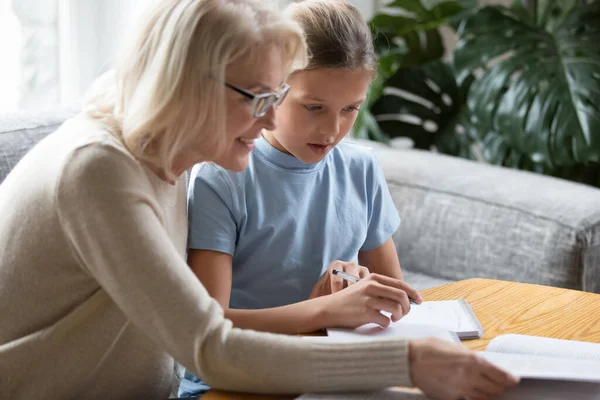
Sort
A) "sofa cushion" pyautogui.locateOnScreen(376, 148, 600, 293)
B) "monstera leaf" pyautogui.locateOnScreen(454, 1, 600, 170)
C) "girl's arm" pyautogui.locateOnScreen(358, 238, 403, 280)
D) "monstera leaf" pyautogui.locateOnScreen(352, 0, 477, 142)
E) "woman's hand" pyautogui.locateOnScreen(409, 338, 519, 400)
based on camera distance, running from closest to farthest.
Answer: "woman's hand" pyautogui.locateOnScreen(409, 338, 519, 400) → "girl's arm" pyautogui.locateOnScreen(358, 238, 403, 280) → "sofa cushion" pyautogui.locateOnScreen(376, 148, 600, 293) → "monstera leaf" pyautogui.locateOnScreen(454, 1, 600, 170) → "monstera leaf" pyautogui.locateOnScreen(352, 0, 477, 142)

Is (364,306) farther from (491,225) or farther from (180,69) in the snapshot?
(491,225)

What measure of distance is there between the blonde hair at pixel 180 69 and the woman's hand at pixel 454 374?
15.4 inches

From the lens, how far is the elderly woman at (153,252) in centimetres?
104

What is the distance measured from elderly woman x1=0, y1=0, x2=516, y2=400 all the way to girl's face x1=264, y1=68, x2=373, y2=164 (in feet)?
0.48

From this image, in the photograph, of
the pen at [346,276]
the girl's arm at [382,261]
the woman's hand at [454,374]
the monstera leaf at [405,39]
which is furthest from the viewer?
the monstera leaf at [405,39]

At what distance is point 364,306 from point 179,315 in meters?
0.32

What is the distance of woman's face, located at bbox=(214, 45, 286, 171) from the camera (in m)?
1.15

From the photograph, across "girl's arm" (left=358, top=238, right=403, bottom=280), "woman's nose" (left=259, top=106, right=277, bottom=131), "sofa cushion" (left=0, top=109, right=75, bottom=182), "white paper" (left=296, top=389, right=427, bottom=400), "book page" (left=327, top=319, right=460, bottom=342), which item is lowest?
"girl's arm" (left=358, top=238, right=403, bottom=280)

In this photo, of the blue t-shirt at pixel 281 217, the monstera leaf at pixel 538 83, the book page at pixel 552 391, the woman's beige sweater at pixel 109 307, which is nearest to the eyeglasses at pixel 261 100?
the woman's beige sweater at pixel 109 307

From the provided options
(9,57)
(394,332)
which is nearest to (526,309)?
(394,332)

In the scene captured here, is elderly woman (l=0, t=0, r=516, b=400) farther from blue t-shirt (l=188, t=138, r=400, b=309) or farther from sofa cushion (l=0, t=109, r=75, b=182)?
sofa cushion (l=0, t=109, r=75, b=182)

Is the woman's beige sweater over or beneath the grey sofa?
over

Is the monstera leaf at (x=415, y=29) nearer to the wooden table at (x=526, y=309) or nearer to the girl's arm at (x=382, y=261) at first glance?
the girl's arm at (x=382, y=261)

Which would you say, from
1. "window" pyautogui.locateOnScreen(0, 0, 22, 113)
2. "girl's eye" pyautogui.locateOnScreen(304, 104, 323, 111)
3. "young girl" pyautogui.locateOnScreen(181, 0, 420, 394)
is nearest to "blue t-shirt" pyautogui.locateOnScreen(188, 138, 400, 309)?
"young girl" pyautogui.locateOnScreen(181, 0, 420, 394)
